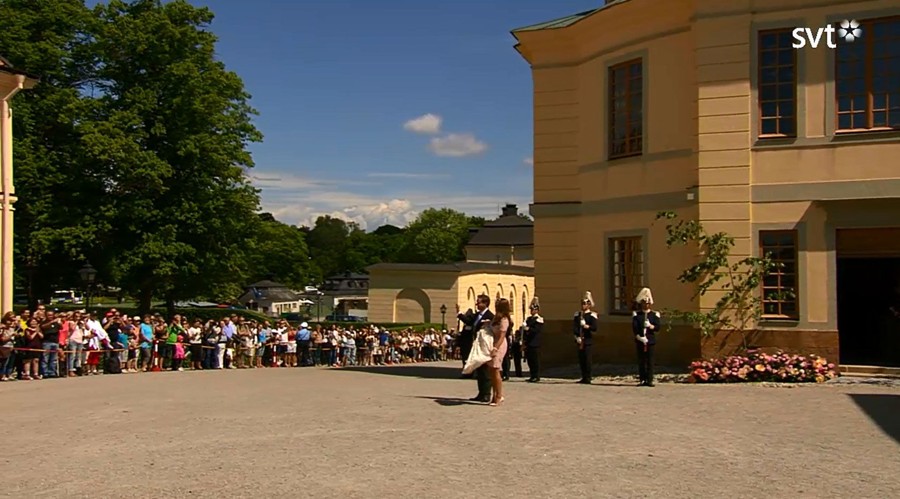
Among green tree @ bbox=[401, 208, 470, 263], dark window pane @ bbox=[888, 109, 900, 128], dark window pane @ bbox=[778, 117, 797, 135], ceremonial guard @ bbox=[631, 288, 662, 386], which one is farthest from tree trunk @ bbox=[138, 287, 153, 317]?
green tree @ bbox=[401, 208, 470, 263]

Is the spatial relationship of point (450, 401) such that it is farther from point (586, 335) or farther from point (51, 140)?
point (51, 140)

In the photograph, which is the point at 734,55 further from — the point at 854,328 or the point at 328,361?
the point at 328,361

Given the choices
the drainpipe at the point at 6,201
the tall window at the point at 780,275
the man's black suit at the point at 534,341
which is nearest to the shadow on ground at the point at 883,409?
the tall window at the point at 780,275

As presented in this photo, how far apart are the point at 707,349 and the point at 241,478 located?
37.0 feet

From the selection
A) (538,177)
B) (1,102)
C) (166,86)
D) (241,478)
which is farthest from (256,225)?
(241,478)

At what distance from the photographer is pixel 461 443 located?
10016 millimetres

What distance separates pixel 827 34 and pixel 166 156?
25.8 meters

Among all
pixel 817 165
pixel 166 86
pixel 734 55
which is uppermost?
pixel 166 86

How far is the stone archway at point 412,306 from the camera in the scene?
5131cm

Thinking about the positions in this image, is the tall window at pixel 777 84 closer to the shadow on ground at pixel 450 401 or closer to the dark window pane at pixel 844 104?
the dark window pane at pixel 844 104

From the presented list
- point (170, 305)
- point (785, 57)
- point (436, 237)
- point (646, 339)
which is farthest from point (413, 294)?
point (436, 237)

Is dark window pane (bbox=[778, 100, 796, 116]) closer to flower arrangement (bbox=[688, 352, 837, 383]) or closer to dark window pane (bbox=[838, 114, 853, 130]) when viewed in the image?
dark window pane (bbox=[838, 114, 853, 130])

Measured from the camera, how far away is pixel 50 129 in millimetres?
34562

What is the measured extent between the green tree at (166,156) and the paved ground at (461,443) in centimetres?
1878
